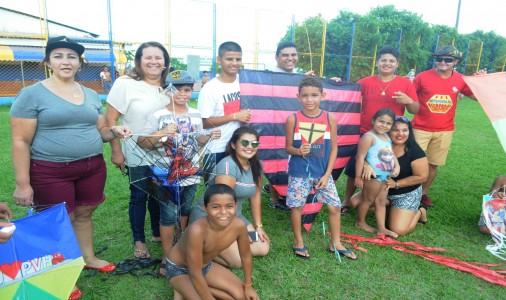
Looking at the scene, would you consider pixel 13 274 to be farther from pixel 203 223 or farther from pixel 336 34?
pixel 336 34

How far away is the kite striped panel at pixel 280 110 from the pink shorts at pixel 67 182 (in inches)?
61.7

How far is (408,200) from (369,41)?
16123 mm

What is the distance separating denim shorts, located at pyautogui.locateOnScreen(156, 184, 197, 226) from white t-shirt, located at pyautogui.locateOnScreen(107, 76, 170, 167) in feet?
0.97

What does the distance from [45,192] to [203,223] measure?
115 cm

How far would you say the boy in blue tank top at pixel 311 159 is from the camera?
10.9 feet

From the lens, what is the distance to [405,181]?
12.8 ft

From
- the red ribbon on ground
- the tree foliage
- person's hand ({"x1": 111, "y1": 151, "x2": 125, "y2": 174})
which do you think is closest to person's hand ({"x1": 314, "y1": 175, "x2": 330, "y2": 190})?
the red ribbon on ground

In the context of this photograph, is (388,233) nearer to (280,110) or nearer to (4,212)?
(280,110)

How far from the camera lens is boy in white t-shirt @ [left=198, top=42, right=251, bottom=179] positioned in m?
3.37

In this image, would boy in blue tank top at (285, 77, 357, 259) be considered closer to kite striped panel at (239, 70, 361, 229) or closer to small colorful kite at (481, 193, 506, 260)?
kite striped panel at (239, 70, 361, 229)

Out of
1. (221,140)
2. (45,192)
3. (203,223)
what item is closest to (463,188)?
(221,140)

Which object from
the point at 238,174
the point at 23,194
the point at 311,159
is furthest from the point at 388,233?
the point at 23,194

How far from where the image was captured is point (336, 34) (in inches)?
703

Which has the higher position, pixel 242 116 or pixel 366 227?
pixel 242 116
